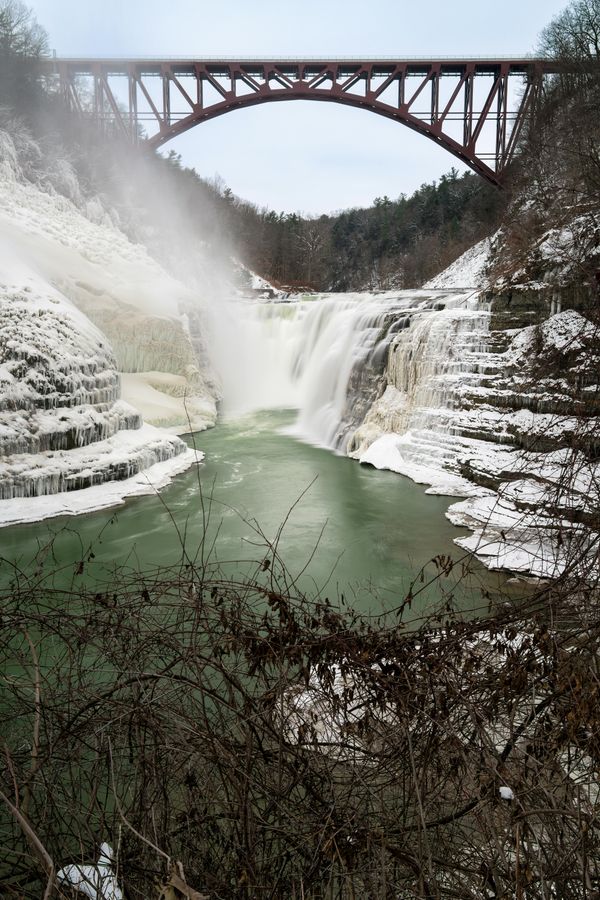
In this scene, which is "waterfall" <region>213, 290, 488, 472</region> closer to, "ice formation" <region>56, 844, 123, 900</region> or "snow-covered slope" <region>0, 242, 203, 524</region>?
"snow-covered slope" <region>0, 242, 203, 524</region>

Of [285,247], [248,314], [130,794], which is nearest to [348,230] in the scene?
[285,247]

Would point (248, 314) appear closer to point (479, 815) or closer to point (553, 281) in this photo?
point (553, 281)

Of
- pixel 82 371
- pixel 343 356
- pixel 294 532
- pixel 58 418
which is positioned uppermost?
pixel 343 356

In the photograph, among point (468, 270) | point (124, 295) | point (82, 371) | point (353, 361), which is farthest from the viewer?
point (468, 270)

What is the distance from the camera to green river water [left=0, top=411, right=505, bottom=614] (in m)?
6.49

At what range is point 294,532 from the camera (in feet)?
27.5

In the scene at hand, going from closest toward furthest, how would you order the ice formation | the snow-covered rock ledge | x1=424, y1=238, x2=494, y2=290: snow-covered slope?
the ice formation, the snow-covered rock ledge, x1=424, y1=238, x2=494, y2=290: snow-covered slope

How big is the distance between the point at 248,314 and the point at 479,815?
72.1ft

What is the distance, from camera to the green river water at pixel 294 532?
6.49 metres

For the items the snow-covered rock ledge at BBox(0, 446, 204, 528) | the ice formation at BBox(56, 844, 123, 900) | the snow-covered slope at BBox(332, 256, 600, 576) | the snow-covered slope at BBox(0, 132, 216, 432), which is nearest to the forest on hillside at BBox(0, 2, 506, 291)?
the snow-covered slope at BBox(0, 132, 216, 432)

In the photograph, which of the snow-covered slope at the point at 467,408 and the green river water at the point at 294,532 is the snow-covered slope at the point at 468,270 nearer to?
the snow-covered slope at the point at 467,408

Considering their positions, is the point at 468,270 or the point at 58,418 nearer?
the point at 58,418

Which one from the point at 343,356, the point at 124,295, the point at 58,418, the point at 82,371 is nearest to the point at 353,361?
the point at 343,356

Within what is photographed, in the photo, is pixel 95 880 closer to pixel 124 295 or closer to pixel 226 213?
pixel 124 295
